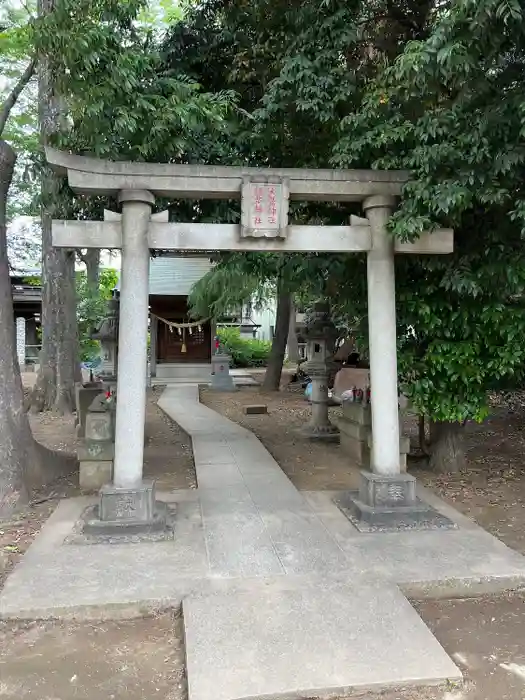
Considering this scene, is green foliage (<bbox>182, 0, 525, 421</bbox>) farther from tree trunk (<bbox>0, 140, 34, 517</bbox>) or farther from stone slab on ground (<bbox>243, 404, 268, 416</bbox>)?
stone slab on ground (<bbox>243, 404, 268, 416</bbox>)

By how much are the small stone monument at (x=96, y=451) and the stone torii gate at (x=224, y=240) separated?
133 cm

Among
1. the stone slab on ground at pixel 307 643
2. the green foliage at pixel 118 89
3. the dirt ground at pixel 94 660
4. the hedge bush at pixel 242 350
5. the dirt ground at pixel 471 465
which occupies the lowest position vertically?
the dirt ground at pixel 94 660

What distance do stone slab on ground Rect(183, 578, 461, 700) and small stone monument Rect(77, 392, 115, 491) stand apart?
3069 mm

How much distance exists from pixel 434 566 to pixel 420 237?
300 centimetres

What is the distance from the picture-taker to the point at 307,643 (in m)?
3.13

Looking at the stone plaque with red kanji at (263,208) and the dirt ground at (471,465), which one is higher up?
the stone plaque with red kanji at (263,208)

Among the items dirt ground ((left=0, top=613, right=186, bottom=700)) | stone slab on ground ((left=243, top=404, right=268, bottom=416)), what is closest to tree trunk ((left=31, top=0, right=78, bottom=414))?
stone slab on ground ((left=243, top=404, right=268, bottom=416))

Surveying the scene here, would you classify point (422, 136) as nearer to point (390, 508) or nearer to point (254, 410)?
point (390, 508)

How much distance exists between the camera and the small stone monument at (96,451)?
6270mm

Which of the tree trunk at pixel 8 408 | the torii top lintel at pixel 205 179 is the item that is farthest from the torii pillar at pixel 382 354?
the tree trunk at pixel 8 408

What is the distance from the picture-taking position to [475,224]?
570 cm

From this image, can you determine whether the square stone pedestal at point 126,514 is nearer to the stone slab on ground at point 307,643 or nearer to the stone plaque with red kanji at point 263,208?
the stone slab on ground at point 307,643

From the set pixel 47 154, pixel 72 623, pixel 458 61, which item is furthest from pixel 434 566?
pixel 47 154

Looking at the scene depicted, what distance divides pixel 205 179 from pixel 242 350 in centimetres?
2347
